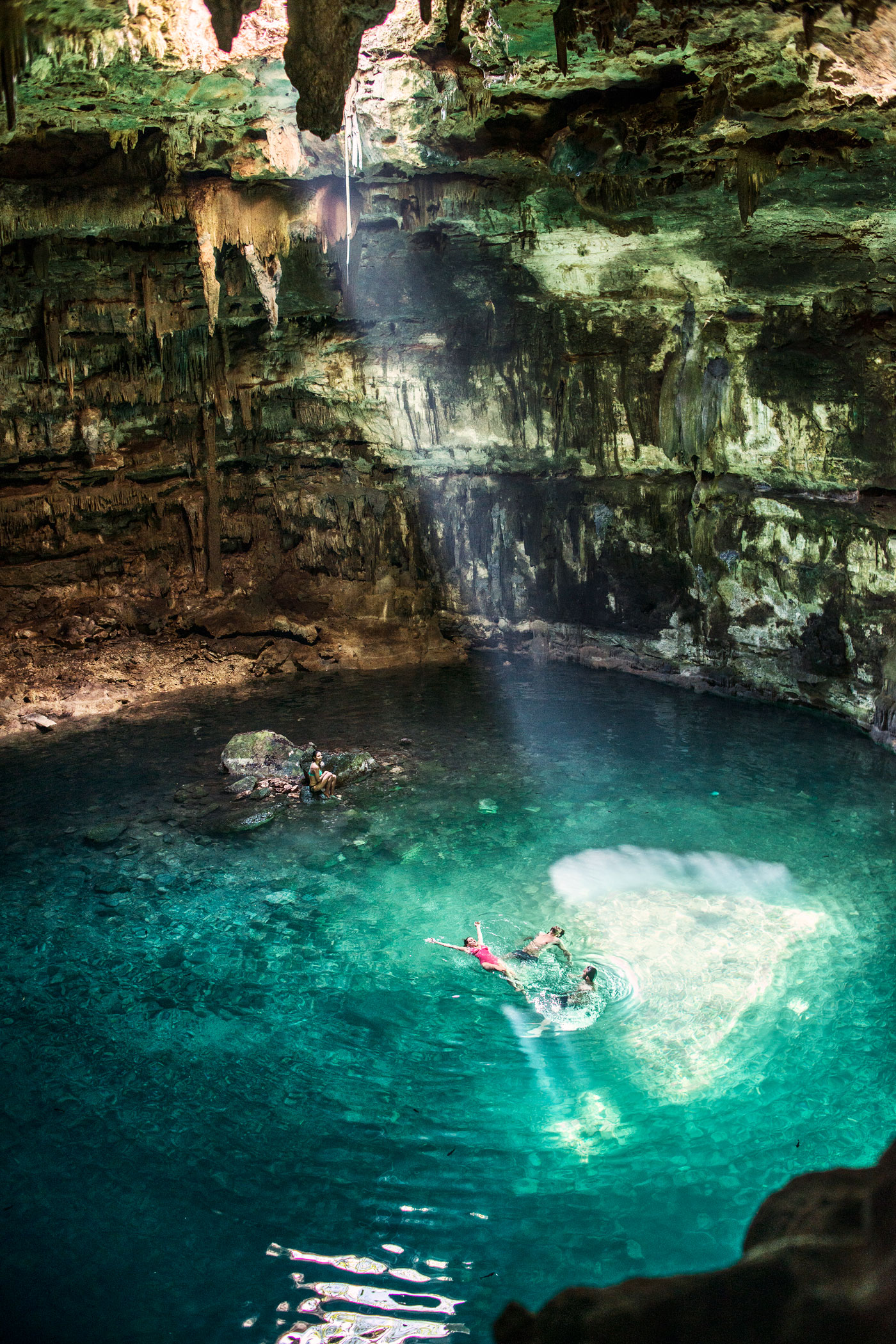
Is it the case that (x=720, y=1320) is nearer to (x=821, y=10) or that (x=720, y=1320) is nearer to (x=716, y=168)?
(x=821, y=10)

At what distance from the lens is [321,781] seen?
1159 centimetres

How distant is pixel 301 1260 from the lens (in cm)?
527

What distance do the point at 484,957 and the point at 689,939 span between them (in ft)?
5.92

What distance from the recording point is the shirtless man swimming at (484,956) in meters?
7.70

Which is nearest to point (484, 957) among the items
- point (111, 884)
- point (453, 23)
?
point (111, 884)

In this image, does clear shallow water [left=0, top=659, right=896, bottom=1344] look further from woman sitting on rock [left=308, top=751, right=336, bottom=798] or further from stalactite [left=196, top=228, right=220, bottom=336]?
stalactite [left=196, top=228, right=220, bottom=336]

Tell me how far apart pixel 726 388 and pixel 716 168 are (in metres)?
4.23

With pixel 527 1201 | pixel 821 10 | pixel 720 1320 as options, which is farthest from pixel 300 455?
pixel 720 1320

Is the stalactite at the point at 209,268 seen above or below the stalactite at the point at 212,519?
above

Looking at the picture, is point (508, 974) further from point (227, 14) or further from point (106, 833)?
point (227, 14)

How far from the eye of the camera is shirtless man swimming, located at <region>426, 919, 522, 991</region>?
7699mm

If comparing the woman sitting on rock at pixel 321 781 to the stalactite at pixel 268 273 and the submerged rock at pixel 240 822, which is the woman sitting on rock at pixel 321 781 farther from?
the stalactite at pixel 268 273

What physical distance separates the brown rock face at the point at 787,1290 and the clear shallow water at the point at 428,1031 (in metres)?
1.84

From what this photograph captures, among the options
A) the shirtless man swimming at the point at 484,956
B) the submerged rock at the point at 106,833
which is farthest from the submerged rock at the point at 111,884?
Answer: the shirtless man swimming at the point at 484,956
